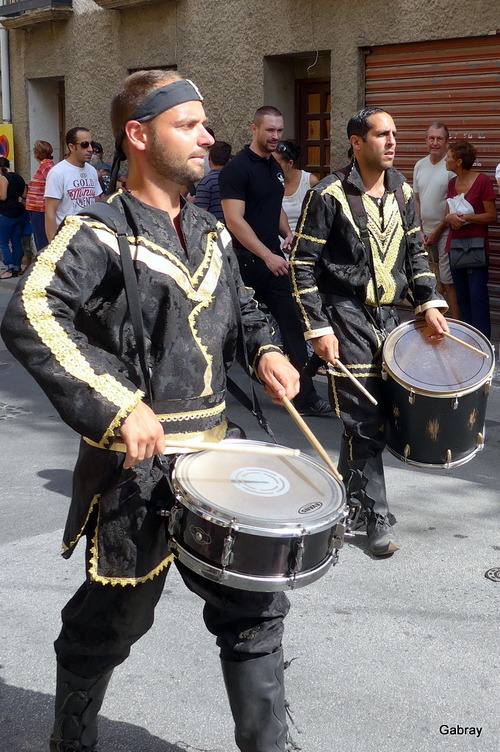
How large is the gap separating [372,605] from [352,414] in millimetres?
955

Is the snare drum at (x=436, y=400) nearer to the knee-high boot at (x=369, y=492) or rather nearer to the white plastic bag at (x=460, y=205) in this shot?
the knee-high boot at (x=369, y=492)

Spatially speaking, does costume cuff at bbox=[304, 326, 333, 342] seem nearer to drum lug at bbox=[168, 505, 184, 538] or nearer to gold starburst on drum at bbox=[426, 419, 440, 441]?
gold starburst on drum at bbox=[426, 419, 440, 441]

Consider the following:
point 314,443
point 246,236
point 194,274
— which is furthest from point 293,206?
point 314,443

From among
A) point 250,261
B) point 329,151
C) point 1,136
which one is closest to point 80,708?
point 250,261

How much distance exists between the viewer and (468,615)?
150 inches

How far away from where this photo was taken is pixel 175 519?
246 cm

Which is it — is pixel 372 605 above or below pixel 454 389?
below

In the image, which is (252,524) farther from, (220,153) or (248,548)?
(220,153)

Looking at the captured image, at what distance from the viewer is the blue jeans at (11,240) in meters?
14.6

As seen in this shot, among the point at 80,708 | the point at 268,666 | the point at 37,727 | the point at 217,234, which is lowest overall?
the point at 37,727

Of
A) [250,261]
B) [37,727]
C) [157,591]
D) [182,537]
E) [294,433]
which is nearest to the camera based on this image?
[182,537]

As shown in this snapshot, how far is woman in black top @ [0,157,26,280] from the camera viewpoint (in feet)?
47.4

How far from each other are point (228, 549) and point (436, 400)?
187cm

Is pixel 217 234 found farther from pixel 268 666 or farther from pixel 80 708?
pixel 80 708
